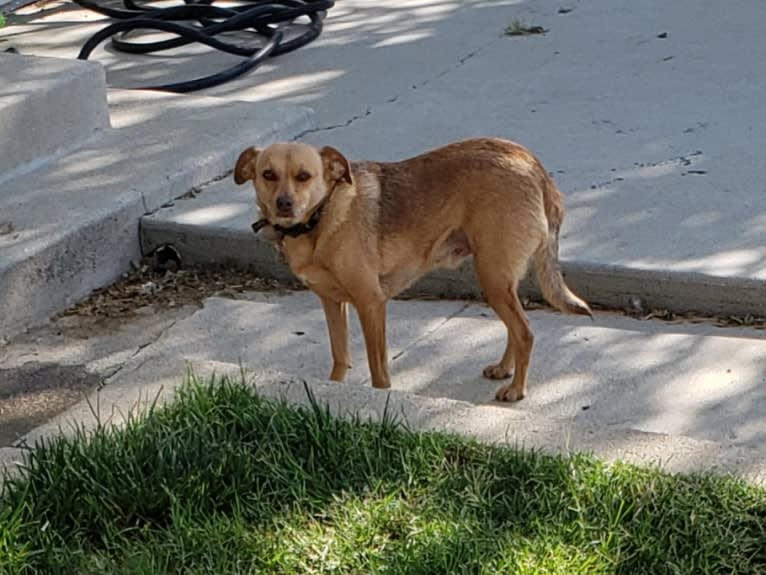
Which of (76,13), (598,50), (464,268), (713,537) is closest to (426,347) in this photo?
(464,268)

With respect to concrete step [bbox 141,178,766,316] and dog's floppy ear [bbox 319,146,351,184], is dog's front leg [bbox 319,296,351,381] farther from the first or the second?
concrete step [bbox 141,178,766,316]

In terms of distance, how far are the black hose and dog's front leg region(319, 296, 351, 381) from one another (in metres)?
3.36

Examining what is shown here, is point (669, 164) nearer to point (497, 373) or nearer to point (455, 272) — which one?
point (455, 272)

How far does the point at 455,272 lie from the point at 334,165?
1.19 metres

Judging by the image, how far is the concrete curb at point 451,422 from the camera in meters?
3.79

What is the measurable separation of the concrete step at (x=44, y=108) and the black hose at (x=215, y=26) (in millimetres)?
1095

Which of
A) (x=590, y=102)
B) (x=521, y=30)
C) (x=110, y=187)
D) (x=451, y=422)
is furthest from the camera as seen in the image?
(x=521, y=30)

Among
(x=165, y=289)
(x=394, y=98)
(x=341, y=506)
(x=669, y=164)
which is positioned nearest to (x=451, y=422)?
(x=341, y=506)

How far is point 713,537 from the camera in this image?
3.44 metres

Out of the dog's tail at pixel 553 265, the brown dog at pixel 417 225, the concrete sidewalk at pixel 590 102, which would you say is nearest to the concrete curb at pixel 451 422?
the brown dog at pixel 417 225

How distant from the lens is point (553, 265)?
4914mm

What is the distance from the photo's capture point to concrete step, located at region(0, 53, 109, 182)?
21.1ft

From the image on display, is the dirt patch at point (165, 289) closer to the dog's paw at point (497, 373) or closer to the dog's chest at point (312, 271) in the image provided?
the dog's chest at point (312, 271)

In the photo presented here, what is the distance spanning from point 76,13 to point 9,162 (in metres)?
3.71
